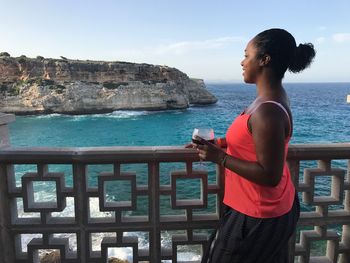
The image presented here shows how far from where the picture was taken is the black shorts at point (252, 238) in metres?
2.01

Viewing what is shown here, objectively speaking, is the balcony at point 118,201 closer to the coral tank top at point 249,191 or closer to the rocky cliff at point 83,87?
the coral tank top at point 249,191

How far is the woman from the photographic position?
1776 mm

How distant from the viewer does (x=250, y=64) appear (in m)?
1.99

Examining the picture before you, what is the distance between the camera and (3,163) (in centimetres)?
295

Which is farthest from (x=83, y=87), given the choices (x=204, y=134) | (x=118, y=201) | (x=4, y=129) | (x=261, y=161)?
(x=261, y=161)

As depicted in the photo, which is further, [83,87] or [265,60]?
[83,87]

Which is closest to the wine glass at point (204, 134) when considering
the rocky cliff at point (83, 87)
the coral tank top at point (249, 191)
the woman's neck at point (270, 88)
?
the coral tank top at point (249, 191)

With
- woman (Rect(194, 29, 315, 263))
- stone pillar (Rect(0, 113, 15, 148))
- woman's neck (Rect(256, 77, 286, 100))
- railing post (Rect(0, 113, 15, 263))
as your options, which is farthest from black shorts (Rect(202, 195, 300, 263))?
stone pillar (Rect(0, 113, 15, 148))

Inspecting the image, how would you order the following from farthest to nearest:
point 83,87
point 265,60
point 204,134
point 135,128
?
point 83,87 < point 135,128 < point 204,134 < point 265,60

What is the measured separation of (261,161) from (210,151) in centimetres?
37

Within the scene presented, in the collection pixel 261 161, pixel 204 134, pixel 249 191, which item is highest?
pixel 204 134

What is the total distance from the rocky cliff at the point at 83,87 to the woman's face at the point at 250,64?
228 ft

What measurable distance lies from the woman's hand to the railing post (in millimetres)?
1962

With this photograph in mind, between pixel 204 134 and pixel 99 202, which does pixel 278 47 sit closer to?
pixel 204 134
